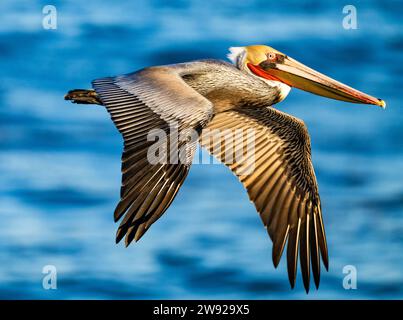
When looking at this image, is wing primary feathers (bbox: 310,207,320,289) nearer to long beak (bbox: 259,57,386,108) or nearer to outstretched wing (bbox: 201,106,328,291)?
outstretched wing (bbox: 201,106,328,291)

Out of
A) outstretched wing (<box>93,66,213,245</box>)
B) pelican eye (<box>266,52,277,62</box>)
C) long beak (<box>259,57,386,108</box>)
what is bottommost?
outstretched wing (<box>93,66,213,245</box>)

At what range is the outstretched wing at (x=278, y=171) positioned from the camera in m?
9.32

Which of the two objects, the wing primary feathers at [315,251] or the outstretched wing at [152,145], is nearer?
the outstretched wing at [152,145]

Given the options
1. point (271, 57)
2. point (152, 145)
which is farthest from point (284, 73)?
point (152, 145)

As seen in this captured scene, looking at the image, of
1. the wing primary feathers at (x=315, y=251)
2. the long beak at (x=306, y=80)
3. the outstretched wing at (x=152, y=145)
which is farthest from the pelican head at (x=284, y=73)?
the outstretched wing at (x=152, y=145)

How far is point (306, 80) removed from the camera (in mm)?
10133

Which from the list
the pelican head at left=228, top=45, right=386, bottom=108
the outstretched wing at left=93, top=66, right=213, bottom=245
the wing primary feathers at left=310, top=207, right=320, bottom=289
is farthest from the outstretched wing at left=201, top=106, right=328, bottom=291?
the outstretched wing at left=93, top=66, right=213, bottom=245

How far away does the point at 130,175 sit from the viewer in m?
7.62

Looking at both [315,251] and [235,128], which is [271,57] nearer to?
[235,128]

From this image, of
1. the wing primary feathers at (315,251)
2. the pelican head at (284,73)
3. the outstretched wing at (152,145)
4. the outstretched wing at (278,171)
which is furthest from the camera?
the pelican head at (284,73)

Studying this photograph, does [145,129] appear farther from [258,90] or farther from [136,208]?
[258,90]

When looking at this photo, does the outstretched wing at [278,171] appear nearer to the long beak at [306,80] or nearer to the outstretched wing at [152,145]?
the long beak at [306,80]

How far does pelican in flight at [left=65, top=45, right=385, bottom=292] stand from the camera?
25.3ft

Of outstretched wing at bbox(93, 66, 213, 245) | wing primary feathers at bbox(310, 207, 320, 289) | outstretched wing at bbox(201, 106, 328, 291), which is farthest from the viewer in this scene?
outstretched wing at bbox(201, 106, 328, 291)
